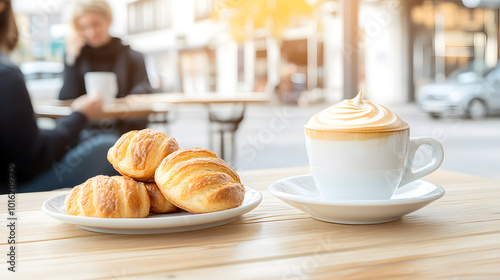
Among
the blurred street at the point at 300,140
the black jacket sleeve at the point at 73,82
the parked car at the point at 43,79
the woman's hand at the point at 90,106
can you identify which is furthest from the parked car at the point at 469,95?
the woman's hand at the point at 90,106

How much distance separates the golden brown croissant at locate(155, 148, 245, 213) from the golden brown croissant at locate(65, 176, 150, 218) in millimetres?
27

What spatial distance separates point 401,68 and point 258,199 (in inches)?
545

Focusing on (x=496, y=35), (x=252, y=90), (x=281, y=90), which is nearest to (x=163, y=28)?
(x=252, y=90)

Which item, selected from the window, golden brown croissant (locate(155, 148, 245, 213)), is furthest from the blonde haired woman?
the window

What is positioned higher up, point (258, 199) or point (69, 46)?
point (69, 46)

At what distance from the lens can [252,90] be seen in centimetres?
1642

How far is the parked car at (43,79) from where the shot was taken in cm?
789

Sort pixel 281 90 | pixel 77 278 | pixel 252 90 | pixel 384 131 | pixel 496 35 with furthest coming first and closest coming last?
pixel 252 90 → pixel 281 90 → pixel 496 35 → pixel 384 131 → pixel 77 278

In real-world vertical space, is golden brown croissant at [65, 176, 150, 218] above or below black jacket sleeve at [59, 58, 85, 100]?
below

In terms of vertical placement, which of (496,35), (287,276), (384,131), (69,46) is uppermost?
(496,35)

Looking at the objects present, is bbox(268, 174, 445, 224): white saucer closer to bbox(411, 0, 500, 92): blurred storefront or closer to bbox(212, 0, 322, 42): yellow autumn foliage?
bbox(212, 0, 322, 42): yellow autumn foliage

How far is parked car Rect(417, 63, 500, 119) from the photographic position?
9.27 m

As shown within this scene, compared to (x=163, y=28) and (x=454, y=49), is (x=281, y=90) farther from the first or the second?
(x=163, y=28)

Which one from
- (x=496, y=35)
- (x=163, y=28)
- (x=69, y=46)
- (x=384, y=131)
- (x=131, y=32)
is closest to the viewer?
(x=384, y=131)
